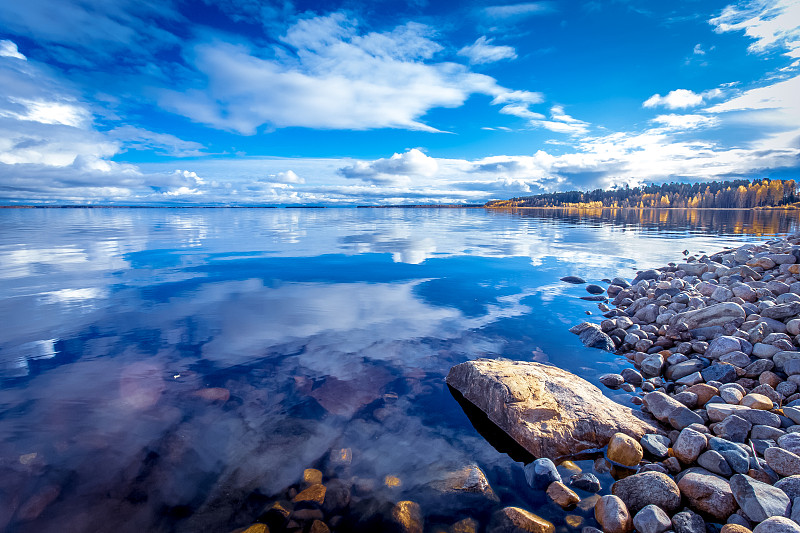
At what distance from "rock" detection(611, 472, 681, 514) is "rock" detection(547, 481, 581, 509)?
0.66m

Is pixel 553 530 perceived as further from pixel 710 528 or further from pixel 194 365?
pixel 194 365

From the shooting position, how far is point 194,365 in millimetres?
9875

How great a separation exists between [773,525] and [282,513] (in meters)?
6.24

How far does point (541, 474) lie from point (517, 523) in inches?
40.4

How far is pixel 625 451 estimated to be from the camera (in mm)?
6242

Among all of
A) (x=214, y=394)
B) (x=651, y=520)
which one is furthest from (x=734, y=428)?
(x=214, y=394)

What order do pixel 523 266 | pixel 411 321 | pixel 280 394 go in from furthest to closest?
pixel 523 266
pixel 411 321
pixel 280 394

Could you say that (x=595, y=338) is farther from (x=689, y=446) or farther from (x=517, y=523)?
(x=517, y=523)

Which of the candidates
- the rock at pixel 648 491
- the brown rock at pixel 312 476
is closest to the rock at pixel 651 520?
the rock at pixel 648 491

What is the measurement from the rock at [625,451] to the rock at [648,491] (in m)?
0.74

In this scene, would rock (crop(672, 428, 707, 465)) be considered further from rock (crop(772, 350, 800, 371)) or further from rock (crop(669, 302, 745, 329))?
rock (crop(669, 302, 745, 329))

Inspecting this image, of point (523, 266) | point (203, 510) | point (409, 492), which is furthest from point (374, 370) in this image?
point (523, 266)

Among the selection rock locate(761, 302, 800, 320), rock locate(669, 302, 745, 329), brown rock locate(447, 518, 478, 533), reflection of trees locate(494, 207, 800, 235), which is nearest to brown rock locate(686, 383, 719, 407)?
rock locate(669, 302, 745, 329)

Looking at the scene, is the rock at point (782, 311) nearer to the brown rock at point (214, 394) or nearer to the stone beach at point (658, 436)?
the stone beach at point (658, 436)
